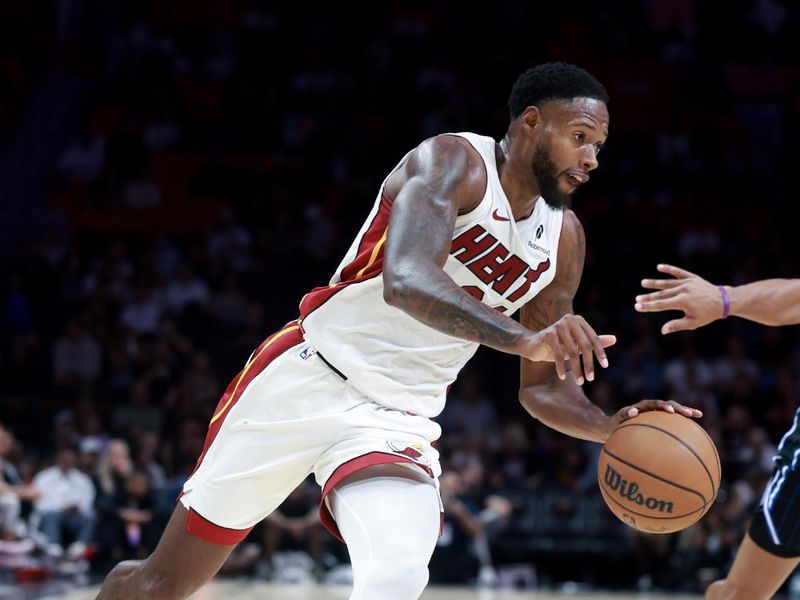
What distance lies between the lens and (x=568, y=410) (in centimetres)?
454

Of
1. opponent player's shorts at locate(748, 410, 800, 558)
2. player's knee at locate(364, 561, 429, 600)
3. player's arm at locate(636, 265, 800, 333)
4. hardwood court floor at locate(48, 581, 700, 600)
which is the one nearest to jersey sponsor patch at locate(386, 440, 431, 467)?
player's knee at locate(364, 561, 429, 600)

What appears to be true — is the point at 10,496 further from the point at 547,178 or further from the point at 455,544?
the point at 547,178

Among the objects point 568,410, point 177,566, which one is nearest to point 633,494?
point 568,410

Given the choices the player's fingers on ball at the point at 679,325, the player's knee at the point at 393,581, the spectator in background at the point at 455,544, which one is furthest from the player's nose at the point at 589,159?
the spectator in background at the point at 455,544

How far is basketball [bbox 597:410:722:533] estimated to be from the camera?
4094mm

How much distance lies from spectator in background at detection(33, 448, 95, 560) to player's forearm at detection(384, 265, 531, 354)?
27.0 feet

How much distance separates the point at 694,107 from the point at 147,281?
8.45m

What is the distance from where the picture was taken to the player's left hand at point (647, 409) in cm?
423

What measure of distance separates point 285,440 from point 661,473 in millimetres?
1341

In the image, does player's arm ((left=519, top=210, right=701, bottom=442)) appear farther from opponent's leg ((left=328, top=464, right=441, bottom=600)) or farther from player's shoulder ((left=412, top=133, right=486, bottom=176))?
opponent's leg ((left=328, top=464, right=441, bottom=600))

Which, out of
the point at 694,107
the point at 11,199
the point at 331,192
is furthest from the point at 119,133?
the point at 694,107

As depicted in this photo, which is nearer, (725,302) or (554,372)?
(725,302)

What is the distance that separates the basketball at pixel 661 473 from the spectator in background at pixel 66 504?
26.3ft

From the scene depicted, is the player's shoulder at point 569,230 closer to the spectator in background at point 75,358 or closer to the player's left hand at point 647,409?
the player's left hand at point 647,409
